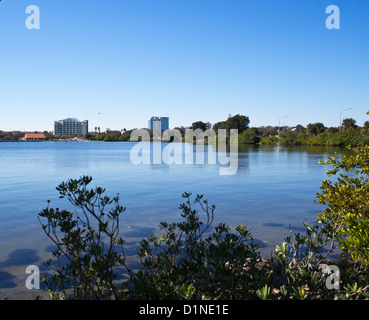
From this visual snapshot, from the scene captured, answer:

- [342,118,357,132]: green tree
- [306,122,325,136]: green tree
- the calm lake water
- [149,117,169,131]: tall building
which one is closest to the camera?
the calm lake water

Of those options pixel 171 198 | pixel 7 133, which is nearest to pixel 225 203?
pixel 171 198

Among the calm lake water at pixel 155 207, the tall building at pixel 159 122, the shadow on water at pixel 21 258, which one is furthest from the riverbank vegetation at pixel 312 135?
the shadow on water at pixel 21 258

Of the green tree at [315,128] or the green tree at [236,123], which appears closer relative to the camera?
the green tree at [315,128]

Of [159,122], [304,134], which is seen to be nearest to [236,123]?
[304,134]

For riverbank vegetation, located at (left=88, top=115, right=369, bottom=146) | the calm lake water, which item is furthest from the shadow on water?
riverbank vegetation, located at (left=88, top=115, right=369, bottom=146)

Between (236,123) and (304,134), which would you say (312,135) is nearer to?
(304,134)

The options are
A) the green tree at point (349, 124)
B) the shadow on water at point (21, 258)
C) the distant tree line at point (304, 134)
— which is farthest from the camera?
the green tree at point (349, 124)

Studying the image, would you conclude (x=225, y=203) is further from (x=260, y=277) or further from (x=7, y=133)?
(x=7, y=133)

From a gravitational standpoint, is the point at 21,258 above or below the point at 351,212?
below

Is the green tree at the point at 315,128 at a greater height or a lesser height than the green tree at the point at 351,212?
greater

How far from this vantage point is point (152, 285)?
279 centimetres

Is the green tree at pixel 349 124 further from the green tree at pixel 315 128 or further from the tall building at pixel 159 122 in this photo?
the tall building at pixel 159 122

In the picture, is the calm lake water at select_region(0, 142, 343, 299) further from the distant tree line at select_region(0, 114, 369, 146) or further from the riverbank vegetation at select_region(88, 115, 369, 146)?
the riverbank vegetation at select_region(88, 115, 369, 146)

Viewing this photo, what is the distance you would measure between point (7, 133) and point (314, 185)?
167 meters
